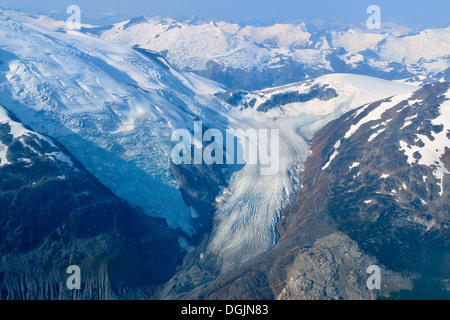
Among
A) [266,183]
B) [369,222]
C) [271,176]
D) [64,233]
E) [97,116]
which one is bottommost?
[369,222]

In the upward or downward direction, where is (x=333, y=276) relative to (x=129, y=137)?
downward

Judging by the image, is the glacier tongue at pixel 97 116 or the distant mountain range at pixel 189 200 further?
the glacier tongue at pixel 97 116

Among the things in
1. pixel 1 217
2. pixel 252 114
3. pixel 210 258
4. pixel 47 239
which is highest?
pixel 252 114

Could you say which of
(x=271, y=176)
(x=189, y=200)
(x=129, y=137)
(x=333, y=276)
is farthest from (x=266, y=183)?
(x=333, y=276)

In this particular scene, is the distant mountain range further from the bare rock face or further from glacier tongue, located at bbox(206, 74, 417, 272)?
glacier tongue, located at bbox(206, 74, 417, 272)

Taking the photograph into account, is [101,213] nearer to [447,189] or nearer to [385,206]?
[385,206]

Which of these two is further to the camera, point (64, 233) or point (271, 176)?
point (271, 176)

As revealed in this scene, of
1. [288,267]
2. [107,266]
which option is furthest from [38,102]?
[288,267]

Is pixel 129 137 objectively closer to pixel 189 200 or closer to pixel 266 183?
pixel 189 200

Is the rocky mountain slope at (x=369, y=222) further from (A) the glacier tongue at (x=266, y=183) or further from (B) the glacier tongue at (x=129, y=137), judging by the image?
(B) the glacier tongue at (x=129, y=137)

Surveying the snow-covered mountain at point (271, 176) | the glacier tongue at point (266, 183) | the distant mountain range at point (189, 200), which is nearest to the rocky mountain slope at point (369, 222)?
the distant mountain range at point (189, 200)

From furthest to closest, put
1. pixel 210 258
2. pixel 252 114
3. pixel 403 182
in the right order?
pixel 252 114
pixel 403 182
pixel 210 258
